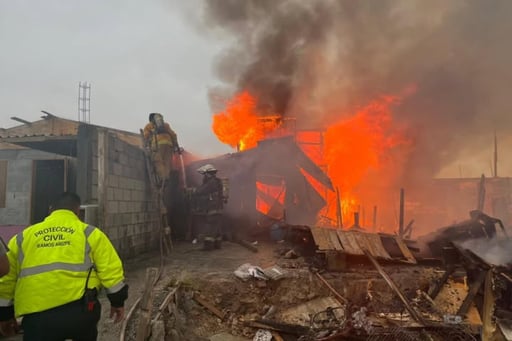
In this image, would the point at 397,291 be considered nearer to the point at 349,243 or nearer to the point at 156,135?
the point at 349,243

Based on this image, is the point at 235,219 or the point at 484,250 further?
the point at 235,219

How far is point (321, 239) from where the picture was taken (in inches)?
289

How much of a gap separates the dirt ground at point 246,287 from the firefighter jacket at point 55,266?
2.20 m

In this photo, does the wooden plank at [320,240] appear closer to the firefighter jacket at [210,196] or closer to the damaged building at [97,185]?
the firefighter jacket at [210,196]

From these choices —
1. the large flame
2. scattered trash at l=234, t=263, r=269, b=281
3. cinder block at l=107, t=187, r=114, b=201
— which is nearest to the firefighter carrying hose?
cinder block at l=107, t=187, r=114, b=201

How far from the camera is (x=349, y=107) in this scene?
64.2ft

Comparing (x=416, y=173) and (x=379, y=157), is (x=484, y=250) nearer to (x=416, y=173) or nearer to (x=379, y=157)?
(x=379, y=157)

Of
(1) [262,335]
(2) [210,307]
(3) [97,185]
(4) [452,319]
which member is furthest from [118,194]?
(4) [452,319]

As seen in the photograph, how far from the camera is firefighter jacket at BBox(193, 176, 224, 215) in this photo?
9.46 metres

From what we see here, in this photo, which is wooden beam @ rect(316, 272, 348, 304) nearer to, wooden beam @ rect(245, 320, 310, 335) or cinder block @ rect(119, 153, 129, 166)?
wooden beam @ rect(245, 320, 310, 335)

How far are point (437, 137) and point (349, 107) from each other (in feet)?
22.8

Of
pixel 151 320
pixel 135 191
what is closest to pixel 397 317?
pixel 151 320

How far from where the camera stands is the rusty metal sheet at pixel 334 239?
23.4 feet

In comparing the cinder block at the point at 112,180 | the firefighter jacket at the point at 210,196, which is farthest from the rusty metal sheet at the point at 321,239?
the cinder block at the point at 112,180
